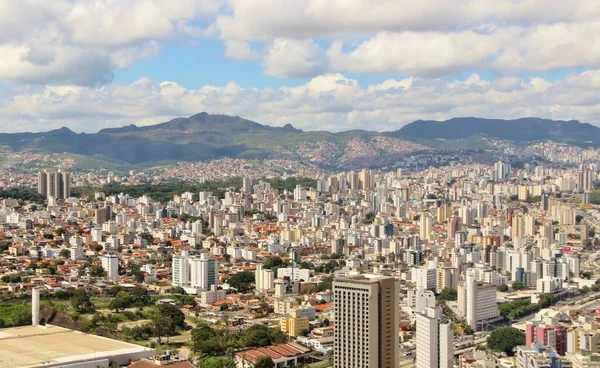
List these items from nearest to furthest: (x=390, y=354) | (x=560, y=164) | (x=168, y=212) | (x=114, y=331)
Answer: (x=390, y=354)
(x=114, y=331)
(x=168, y=212)
(x=560, y=164)

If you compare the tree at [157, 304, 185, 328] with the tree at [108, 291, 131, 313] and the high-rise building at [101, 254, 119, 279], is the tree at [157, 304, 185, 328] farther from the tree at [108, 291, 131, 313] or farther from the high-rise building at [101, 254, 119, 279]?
the high-rise building at [101, 254, 119, 279]

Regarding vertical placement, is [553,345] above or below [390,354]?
below

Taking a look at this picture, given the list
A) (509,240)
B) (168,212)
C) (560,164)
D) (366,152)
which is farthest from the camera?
(366,152)

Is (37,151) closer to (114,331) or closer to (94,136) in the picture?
(94,136)

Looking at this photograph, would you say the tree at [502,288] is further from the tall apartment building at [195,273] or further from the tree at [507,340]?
the tall apartment building at [195,273]

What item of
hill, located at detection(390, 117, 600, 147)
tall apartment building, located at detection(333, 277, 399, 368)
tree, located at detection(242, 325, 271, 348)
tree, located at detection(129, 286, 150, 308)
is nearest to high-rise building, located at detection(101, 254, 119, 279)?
tree, located at detection(129, 286, 150, 308)

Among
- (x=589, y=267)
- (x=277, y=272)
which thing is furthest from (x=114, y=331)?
(x=589, y=267)

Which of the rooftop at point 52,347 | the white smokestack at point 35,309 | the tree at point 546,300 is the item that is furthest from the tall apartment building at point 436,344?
the tree at point 546,300

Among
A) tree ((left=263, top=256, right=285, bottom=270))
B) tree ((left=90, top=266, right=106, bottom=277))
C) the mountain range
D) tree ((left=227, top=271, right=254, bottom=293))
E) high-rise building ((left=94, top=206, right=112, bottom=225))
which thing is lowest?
tree ((left=227, top=271, right=254, bottom=293))
